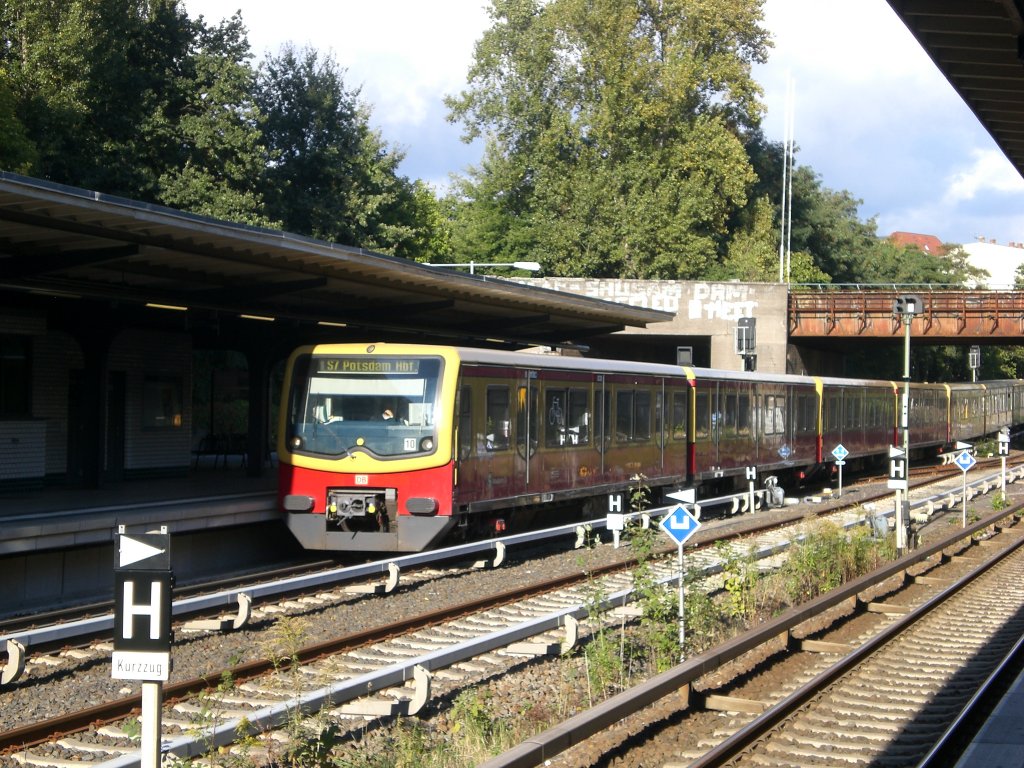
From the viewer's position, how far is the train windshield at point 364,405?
1485 cm

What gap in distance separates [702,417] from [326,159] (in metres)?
24.3

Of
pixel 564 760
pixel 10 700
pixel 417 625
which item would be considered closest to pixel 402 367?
pixel 417 625

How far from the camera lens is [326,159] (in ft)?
140

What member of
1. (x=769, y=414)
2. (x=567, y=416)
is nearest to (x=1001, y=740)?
(x=567, y=416)

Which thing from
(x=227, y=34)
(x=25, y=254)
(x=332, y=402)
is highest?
(x=227, y=34)

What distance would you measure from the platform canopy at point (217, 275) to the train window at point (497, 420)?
2688 millimetres

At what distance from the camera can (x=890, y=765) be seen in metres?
7.74

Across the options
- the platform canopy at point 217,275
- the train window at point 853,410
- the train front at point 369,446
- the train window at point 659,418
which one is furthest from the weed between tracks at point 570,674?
the train window at point 853,410

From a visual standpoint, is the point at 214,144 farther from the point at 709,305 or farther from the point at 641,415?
the point at 641,415

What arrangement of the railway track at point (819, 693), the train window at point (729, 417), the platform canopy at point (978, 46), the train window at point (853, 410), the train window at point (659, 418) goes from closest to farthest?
1. the platform canopy at point (978, 46)
2. the railway track at point (819, 693)
3. the train window at point (659, 418)
4. the train window at point (729, 417)
5. the train window at point (853, 410)

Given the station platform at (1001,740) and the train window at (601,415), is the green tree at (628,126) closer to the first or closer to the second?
the train window at (601,415)

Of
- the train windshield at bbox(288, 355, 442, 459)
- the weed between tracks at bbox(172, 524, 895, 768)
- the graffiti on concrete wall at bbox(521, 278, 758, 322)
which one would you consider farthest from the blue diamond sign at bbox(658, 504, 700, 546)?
the graffiti on concrete wall at bbox(521, 278, 758, 322)

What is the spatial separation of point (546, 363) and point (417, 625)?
5.71m

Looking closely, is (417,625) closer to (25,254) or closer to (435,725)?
(435,725)
